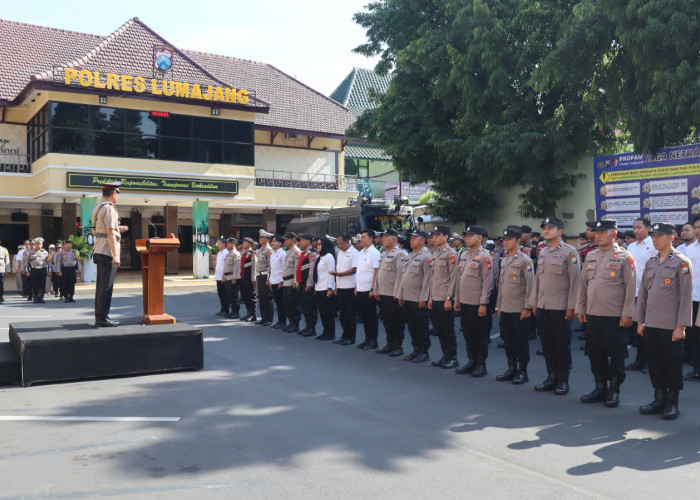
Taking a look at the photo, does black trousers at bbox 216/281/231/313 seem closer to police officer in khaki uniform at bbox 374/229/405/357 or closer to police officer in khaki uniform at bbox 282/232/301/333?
police officer in khaki uniform at bbox 282/232/301/333

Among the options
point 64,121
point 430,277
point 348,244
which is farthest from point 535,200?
point 64,121

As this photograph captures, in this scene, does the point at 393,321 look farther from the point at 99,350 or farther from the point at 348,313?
the point at 99,350

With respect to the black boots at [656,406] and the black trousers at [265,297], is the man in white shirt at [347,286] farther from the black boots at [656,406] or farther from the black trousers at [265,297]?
the black boots at [656,406]

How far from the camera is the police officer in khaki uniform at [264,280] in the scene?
13219mm

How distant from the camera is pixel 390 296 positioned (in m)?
9.95

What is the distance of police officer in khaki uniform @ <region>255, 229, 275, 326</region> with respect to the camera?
13.2 m

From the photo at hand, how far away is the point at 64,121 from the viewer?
2281 cm

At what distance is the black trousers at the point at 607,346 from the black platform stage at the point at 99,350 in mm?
4846

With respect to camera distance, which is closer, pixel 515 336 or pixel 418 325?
pixel 515 336

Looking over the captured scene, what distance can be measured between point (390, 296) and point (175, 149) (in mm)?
17877

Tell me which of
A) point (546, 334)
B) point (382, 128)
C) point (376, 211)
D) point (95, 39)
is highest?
point (95, 39)

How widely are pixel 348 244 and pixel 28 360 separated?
18.2 feet

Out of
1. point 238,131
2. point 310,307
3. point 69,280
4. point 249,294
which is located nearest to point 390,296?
point 310,307

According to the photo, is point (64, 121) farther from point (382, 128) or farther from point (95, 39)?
point (382, 128)
